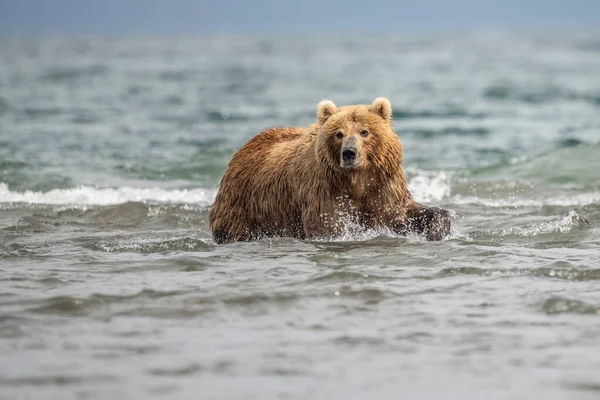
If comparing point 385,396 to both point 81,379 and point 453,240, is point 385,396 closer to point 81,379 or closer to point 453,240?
point 81,379

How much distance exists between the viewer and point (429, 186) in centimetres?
1448

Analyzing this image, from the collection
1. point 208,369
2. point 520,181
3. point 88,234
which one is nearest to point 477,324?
point 208,369

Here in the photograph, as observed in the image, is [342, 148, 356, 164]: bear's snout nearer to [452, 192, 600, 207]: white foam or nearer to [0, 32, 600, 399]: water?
[0, 32, 600, 399]: water

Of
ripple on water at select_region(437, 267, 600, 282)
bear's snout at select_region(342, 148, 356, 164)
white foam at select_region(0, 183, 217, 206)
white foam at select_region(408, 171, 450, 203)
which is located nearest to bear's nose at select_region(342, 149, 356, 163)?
bear's snout at select_region(342, 148, 356, 164)

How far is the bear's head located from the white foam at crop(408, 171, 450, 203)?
480 cm

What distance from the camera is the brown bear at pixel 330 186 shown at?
8672mm

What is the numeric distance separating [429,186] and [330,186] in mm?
5811

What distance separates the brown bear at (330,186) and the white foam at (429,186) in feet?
14.5

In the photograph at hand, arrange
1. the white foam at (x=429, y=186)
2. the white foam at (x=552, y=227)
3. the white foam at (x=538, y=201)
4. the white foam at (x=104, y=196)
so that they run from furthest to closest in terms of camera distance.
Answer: the white foam at (x=429, y=186) < the white foam at (x=104, y=196) < the white foam at (x=538, y=201) < the white foam at (x=552, y=227)

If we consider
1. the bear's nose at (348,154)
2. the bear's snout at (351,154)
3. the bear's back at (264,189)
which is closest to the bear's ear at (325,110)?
the bear's back at (264,189)

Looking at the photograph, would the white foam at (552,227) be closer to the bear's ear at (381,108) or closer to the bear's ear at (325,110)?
the bear's ear at (381,108)

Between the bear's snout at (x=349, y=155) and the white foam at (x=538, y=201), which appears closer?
the bear's snout at (x=349, y=155)

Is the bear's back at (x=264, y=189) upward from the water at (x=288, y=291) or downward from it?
upward

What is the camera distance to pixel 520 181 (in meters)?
14.6
